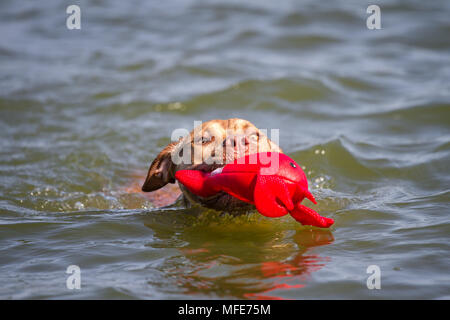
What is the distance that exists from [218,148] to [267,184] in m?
0.81

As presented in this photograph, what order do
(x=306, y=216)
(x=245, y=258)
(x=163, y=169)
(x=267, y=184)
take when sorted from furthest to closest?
(x=163, y=169), (x=245, y=258), (x=306, y=216), (x=267, y=184)

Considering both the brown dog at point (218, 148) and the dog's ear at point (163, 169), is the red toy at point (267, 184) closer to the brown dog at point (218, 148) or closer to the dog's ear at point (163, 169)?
the brown dog at point (218, 148)

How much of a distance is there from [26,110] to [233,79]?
3421mm

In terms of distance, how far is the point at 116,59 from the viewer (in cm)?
1160

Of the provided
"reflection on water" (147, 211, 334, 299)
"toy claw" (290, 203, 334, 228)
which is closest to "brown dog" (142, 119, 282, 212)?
"reflection on water" (147, 211, 334, 299)

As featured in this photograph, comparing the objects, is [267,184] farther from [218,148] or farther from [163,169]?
[163,169]

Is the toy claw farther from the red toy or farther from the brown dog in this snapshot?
the brown dog

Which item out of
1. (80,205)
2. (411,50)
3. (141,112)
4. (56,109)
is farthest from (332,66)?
(80,205)

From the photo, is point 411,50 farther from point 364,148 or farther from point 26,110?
point 26,110

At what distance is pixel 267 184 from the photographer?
3.58 meters

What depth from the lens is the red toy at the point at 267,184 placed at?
11.7 feet

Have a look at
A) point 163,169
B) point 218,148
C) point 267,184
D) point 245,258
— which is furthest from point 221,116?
point 267,184

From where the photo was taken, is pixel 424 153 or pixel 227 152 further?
pixel 424 153

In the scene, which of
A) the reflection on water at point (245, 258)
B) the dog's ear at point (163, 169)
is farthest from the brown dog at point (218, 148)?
the reflection on water at point (245, 258)
